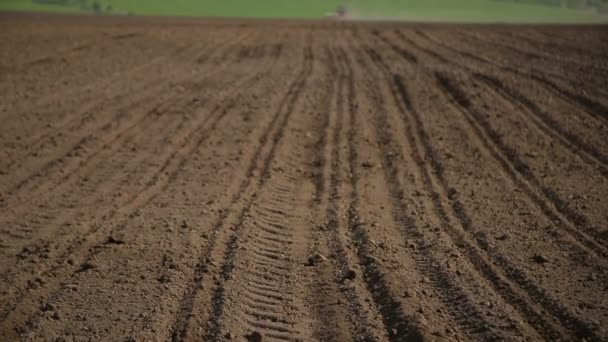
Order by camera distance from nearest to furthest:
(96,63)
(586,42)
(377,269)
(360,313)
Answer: (360,313) → (377,269) → (96,63) → (586,42)

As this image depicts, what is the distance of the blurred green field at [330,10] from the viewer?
118 feet

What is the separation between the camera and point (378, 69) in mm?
16156

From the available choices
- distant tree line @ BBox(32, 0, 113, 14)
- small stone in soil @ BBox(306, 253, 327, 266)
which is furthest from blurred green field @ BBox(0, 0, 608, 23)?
small stone in soil @ BBox(306, 253, 327, 266)

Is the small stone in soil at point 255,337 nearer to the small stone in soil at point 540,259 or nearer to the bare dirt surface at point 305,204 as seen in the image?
the bare dirt surface at point 305,204

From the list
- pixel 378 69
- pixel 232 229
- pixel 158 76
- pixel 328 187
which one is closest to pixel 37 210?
pixel 232 229

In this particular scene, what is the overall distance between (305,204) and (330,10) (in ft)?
115

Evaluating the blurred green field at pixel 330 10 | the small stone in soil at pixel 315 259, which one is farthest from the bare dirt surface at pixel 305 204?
the blurred green field at pixel 330 10

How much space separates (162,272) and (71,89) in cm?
919

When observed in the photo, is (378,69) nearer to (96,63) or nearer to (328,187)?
(96,63)

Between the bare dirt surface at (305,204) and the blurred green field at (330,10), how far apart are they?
2124 cm

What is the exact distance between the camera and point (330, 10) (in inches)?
1617

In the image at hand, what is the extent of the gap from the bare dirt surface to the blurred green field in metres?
21.2

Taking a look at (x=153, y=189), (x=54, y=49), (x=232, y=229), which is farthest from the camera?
(x=54, y=49)

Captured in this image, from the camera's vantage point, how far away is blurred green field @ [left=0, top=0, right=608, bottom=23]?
3600cm
